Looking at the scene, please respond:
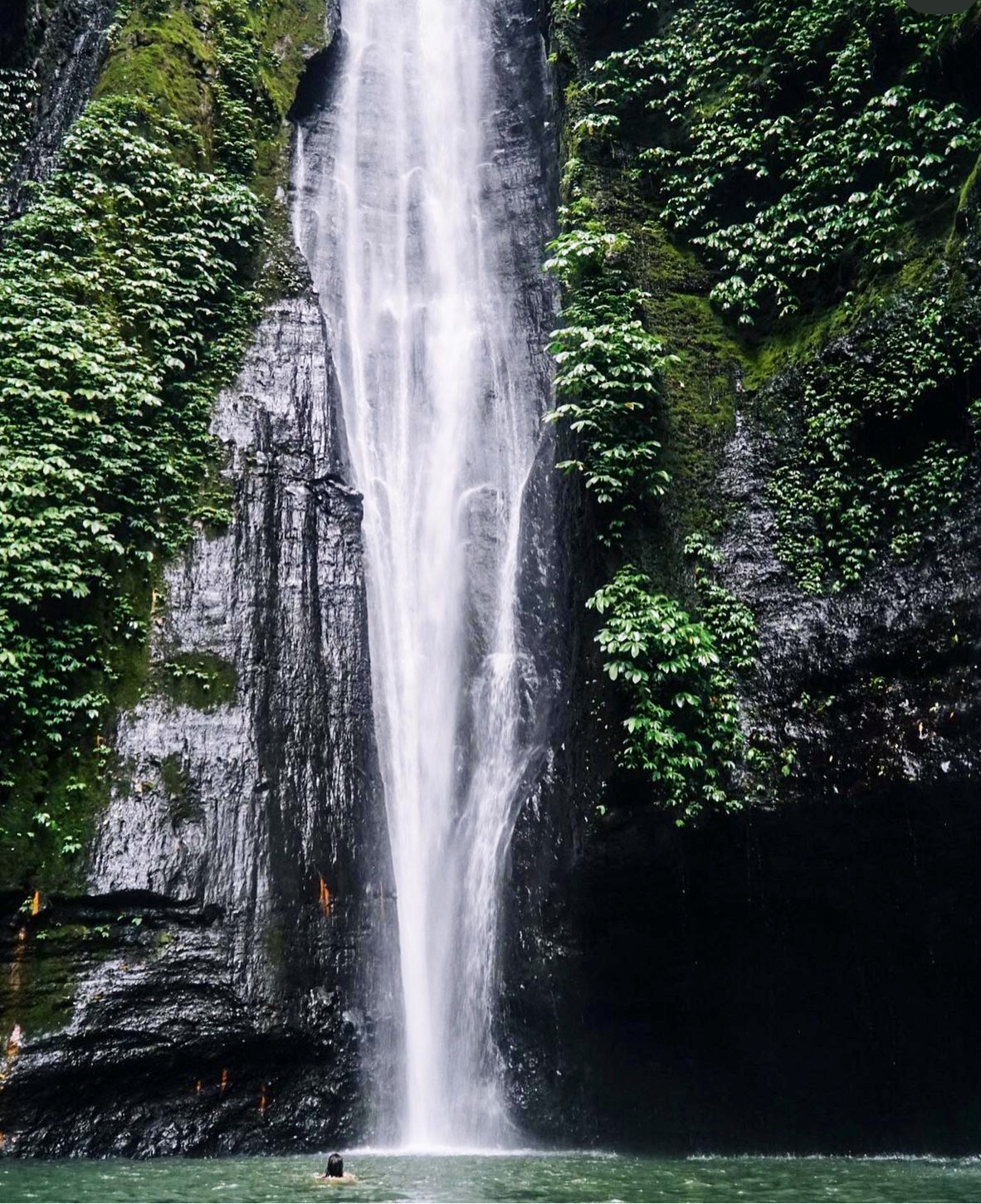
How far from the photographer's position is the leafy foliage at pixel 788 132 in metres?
10.0

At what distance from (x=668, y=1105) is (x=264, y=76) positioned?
54.3ft

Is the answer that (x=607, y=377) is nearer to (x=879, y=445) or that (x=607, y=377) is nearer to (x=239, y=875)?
(x=879, y=445)

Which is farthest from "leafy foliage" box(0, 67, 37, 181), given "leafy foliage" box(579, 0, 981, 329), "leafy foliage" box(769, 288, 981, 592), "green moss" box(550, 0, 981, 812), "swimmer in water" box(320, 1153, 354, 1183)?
"swimmer in water" box(320, 1153, 354, 1183)

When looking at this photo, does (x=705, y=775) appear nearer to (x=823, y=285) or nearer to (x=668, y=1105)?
(x=668, y=1105)

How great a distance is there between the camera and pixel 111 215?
11562mm

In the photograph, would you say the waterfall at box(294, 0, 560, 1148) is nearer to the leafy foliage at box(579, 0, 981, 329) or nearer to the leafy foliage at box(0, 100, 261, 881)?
the leafy foliage at box(0, 100, 261, 881)

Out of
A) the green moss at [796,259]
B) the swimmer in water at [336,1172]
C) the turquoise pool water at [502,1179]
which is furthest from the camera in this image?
the green moss at [796,259]

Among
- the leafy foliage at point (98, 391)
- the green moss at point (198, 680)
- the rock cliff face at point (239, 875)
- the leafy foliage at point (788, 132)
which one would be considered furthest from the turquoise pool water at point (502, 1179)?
the leafy foliage at point (788, 132)

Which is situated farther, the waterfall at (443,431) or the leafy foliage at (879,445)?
the waterfall at (443,431)

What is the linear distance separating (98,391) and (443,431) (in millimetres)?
5627

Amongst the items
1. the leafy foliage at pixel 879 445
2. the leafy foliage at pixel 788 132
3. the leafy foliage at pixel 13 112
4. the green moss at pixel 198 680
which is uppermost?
the leafy foliage at pixel 13 112

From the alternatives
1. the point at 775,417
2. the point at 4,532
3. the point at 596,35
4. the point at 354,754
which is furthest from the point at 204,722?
the point at 596,35

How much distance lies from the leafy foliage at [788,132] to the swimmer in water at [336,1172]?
9.48 m

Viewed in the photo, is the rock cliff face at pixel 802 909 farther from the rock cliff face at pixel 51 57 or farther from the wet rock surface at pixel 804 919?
the rock cliff face at pixel 51 57
